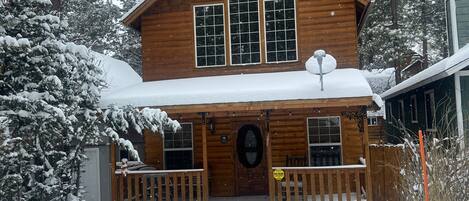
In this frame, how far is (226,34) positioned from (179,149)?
318 cm

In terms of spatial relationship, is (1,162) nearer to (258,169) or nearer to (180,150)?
(180,150)

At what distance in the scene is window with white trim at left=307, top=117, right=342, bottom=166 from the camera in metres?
12.1

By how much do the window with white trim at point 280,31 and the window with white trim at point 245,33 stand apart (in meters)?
0.28

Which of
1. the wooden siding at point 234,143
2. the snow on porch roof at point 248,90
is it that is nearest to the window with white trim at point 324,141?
the wooden siding at point 234,143

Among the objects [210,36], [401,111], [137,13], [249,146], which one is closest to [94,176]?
[249,146]

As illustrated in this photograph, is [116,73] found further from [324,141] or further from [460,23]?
[460,23]

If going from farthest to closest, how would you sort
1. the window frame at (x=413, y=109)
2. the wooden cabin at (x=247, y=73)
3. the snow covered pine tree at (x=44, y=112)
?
the window frame at (x=413, y=109) < the wooden cabin at (x=247, y=73) < the snow covered pine tree at (x=44, y=112)

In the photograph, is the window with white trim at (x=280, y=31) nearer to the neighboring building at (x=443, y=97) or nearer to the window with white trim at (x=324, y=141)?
the window with white trim at (x=324, y=141)

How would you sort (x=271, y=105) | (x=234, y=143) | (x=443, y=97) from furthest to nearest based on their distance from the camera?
(x=234, y=143) < (x=443, y=97) < (x=271, y=105)

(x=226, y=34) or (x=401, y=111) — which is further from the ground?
Answer: (x=226, y=34)

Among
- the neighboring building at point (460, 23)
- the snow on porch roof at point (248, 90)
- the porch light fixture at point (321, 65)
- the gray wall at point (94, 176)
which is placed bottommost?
the gray wall at point (94, 176)

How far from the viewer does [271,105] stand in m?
9.27

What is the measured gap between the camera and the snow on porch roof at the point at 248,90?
9.18 m

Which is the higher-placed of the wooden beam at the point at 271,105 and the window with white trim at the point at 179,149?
the wooden beam at the point at 271,105
